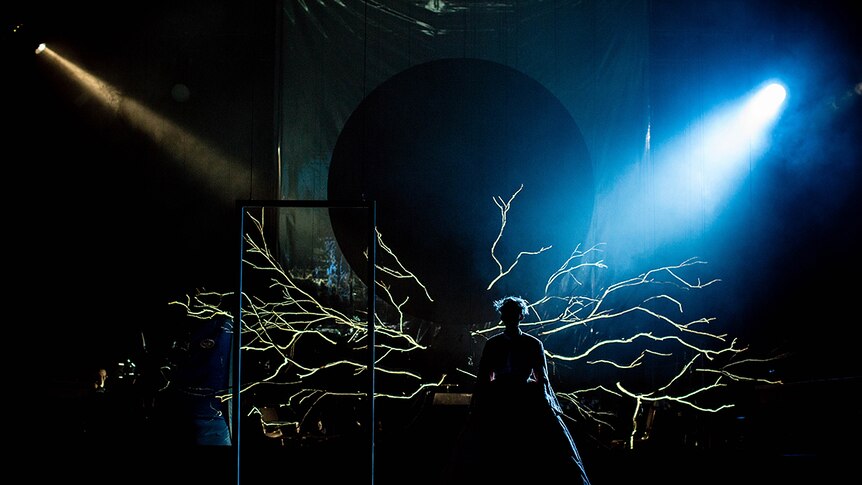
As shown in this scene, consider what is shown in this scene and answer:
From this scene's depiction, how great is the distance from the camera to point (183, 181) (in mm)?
6914

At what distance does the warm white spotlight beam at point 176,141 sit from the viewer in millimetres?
6910

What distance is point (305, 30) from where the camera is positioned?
21.4ft

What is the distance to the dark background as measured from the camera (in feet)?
22.3

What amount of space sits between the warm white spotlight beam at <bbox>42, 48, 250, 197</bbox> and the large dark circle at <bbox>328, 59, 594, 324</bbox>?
1.11 m

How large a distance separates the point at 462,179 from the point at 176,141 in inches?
109

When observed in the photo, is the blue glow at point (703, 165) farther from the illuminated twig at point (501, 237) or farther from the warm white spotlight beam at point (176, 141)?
the warm white spotlight beam at point (176, 141)

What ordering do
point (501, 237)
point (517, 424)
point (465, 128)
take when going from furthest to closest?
point (465, 128)
point (501, 237)
point (517, 424)

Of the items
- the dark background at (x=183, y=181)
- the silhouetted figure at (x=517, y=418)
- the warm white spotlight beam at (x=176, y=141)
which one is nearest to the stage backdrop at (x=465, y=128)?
the dark background at (x=183, y=181)

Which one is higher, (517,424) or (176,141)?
(176,141)

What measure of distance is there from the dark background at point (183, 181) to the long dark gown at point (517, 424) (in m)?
3.46

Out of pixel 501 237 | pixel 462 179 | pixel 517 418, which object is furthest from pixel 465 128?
pixel 517 418

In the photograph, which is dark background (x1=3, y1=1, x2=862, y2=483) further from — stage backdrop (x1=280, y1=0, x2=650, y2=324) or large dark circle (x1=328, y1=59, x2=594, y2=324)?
large dark circle (x1=328, y1=59, x2=594, y2=324)

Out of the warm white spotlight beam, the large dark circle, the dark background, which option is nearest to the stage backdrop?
the large dark circle

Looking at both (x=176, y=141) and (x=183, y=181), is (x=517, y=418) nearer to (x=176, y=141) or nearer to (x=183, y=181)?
(x=183, y=181)
